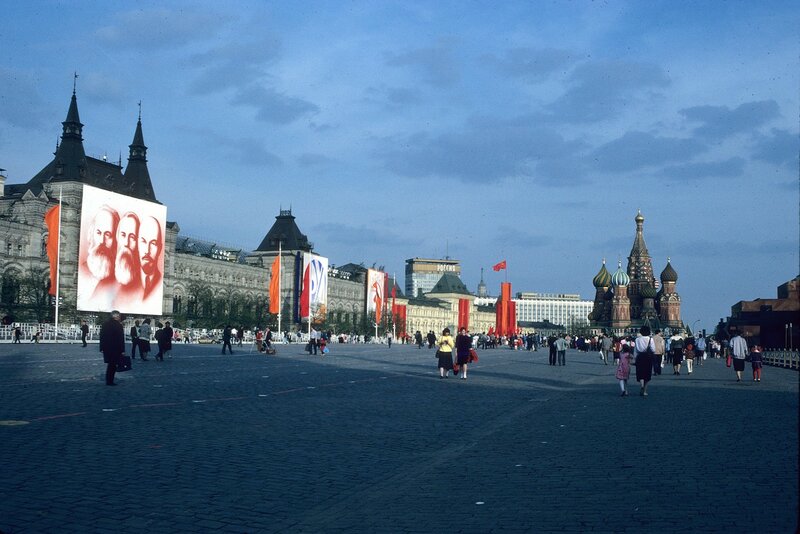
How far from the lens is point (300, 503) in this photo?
7.64 metres

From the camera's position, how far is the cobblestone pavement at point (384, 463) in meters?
6.93

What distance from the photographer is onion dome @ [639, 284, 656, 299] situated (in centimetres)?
15325

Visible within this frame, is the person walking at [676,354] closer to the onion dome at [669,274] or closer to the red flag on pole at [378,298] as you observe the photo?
the red flag on pole at [378,298]

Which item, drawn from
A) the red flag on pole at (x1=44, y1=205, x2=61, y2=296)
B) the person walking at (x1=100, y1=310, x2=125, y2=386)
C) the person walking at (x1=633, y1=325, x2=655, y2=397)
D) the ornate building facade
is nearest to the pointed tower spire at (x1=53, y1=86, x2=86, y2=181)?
the red flag on pole at (x1=44, y1=205, x2=61, y2=296)

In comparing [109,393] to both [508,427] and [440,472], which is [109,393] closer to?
[508,427]

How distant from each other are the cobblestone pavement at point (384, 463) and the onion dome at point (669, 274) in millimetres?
143354

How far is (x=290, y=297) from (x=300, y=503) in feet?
391

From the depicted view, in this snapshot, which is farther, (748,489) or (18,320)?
(18,320)

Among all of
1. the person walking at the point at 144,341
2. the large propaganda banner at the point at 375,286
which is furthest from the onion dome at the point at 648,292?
the person walking at the point at 144,341

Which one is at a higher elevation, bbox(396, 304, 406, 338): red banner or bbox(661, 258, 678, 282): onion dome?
bbox(661, 258, 678, 282): onion dome

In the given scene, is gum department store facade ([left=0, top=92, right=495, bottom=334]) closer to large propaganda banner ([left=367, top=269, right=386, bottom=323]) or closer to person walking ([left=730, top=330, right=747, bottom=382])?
large propaganda banner ([left=367, top=269, right=386, bottom=323])

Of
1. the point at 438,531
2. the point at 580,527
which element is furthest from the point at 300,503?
the point at 580,527

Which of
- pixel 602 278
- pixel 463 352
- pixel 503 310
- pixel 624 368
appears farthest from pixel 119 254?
pixel 602 278

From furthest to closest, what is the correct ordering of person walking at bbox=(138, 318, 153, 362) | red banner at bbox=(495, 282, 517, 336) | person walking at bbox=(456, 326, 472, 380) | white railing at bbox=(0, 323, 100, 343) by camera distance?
1. red banner at bbox=(495, 282, 517, 336)
2. white railing at bbox=(0, 323, 100, 343)
3. person walking at bbox=(138, 318, 153, 362)
4. person walking at bbox=(456, 326, 472, 380)
